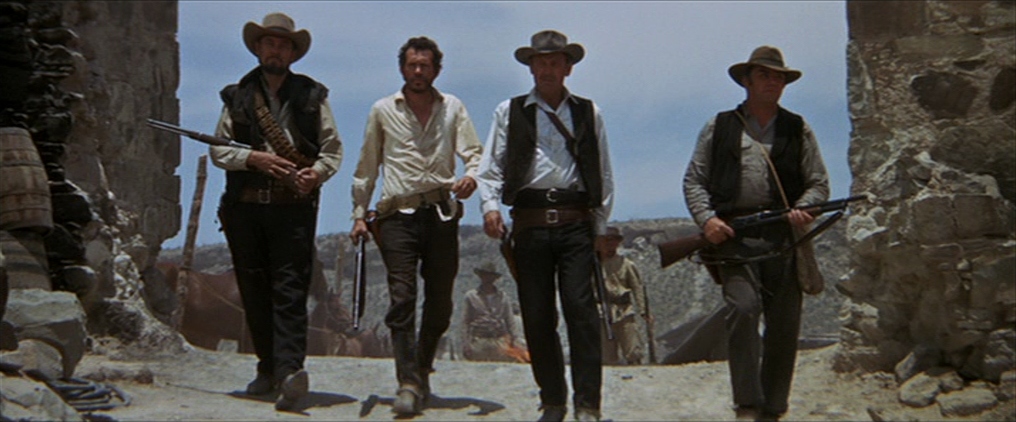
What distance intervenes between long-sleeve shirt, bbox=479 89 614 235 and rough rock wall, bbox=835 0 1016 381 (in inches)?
91.3

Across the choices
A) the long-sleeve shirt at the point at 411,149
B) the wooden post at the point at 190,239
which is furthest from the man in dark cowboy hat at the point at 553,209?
the wooden post at the point at 190,239

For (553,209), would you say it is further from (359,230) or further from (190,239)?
(190,239)

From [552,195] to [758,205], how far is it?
958 mm

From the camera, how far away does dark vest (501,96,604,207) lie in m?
6.22

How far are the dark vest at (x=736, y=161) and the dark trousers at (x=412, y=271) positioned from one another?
1479mm

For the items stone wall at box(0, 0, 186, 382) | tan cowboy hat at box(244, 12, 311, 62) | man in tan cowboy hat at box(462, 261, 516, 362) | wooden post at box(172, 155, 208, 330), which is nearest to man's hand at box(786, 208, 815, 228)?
tan cowboy hat at box(244, 12, 311, 62)

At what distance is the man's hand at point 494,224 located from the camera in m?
6.11

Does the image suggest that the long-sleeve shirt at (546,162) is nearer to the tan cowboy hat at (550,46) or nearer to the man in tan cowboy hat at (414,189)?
the tan cowboy hat at (550,46)

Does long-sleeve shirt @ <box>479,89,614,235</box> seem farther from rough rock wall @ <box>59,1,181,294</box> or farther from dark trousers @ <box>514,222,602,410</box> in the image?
rough rock wall @ <box>59,1,181,294</box>

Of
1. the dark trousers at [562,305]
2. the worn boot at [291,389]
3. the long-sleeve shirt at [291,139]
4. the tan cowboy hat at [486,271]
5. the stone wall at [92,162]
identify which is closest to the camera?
the dark trousers at [562,305]

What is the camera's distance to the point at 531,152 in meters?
6.24

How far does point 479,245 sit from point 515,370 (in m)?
23.6

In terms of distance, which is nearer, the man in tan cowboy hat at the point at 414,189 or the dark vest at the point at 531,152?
the dark vest at the point at 531,152

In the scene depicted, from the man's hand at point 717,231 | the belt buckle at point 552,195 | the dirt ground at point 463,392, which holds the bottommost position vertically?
the dirt ground at point 463,392
